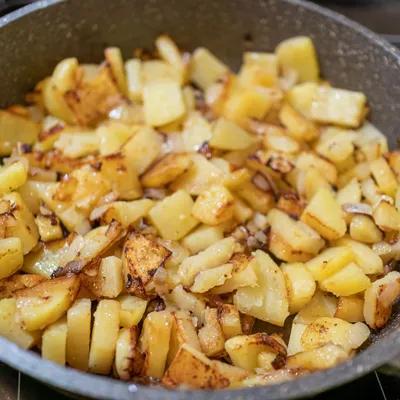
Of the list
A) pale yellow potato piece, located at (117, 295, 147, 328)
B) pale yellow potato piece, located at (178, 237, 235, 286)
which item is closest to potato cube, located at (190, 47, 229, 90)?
pale yellow potato piece, located at (178, 237, 235, 286)

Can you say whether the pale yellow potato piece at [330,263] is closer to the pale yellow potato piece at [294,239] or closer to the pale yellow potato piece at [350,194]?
the pale yellow potato piece at [294,239]

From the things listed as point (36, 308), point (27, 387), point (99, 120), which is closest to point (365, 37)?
point (99, 120)

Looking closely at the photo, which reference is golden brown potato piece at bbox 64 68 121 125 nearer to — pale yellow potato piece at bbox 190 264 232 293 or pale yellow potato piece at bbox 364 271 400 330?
pale yellow potato piece at bbox 190 264 232 293

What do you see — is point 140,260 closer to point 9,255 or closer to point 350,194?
point 9,255

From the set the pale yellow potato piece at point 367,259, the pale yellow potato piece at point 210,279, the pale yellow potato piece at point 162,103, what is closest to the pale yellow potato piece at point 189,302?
the pale yellow potato piece at point 210,279

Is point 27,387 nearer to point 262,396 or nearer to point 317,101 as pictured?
point 262,396

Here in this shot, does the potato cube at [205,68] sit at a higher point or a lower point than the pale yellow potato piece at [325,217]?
higher
